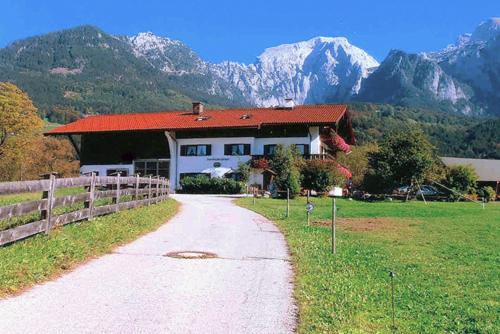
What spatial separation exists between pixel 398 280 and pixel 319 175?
34.0m

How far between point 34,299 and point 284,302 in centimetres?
308

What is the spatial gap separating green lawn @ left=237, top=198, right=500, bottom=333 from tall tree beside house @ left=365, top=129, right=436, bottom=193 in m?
26.9

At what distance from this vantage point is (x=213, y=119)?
55.5 m

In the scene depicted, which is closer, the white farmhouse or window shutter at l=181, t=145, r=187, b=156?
the white farmhouse

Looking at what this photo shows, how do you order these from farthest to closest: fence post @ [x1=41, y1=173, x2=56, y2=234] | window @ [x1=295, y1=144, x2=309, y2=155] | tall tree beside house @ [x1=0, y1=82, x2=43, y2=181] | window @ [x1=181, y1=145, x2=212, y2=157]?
tall tree beside house @ [x1=0, y1=82, x2=43, y2=181]
window @ [x1=181, y1=145, x2=212, y2=157]
window @ [x1=295, y1=144, x2=309, y2=155]
fence post @ [x1=41, y1=173, x2=56, y2=234]

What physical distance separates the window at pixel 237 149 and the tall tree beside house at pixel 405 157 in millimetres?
11918

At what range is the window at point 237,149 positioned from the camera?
51.9 m

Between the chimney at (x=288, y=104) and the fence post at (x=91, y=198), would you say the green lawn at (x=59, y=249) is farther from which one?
the chimney at (x=288, y=104)

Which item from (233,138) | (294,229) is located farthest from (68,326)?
(233,138)

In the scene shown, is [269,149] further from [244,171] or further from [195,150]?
[195,150]

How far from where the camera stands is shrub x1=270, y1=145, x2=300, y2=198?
134 feet

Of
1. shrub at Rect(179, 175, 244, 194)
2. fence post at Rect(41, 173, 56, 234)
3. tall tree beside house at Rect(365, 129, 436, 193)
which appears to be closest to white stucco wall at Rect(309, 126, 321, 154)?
tall tree beside house at Rect(365, 129, 436, 193)

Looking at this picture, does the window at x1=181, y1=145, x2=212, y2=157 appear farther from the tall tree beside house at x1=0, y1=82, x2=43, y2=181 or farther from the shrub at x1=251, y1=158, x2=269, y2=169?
the tall tree beside house at x1=0, y1=82, x2=43, y2=181

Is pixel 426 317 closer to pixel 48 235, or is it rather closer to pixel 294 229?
pixel 48 235
